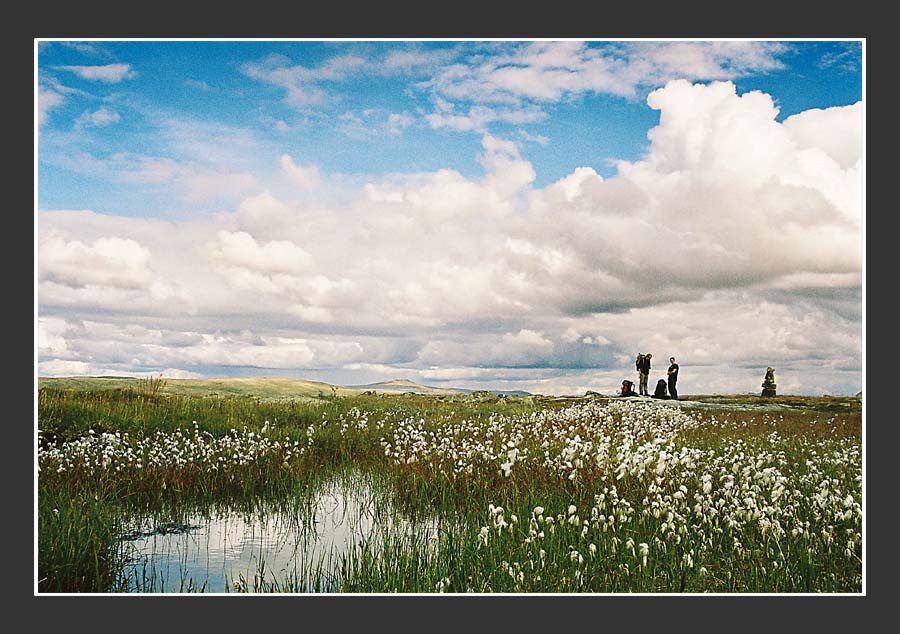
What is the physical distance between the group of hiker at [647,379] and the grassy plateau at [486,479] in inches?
6.3

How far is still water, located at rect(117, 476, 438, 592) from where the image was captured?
24.5 feet

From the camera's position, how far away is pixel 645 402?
8.45m

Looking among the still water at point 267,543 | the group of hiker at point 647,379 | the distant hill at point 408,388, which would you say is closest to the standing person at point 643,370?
the group of hiker at point 647,379

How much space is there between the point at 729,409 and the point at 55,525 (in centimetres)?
658

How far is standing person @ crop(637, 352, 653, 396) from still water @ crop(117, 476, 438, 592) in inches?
96.4

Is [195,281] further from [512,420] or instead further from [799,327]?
[799,327]

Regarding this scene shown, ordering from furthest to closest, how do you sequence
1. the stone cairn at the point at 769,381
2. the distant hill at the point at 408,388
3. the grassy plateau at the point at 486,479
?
the distant hill at the point at 408,388 → the stone cairn at the point at 769,381 → the grassy plateau at the point at 486,479

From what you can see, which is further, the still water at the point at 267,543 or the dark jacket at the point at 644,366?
the dark jacket at the point at 644,366

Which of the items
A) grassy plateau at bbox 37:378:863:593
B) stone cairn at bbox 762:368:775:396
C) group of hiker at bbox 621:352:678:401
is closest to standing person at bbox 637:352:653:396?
group of hiker at bbox 621:352:678:401

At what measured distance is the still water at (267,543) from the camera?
748 centimetres

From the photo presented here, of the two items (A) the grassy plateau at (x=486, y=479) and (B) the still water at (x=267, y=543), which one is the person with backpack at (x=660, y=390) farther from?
(B) the still water at (x=267, y=543)

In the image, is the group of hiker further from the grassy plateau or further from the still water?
the still water

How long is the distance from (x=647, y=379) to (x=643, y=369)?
11 centimetres

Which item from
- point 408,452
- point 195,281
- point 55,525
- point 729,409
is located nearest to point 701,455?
point 729,409
